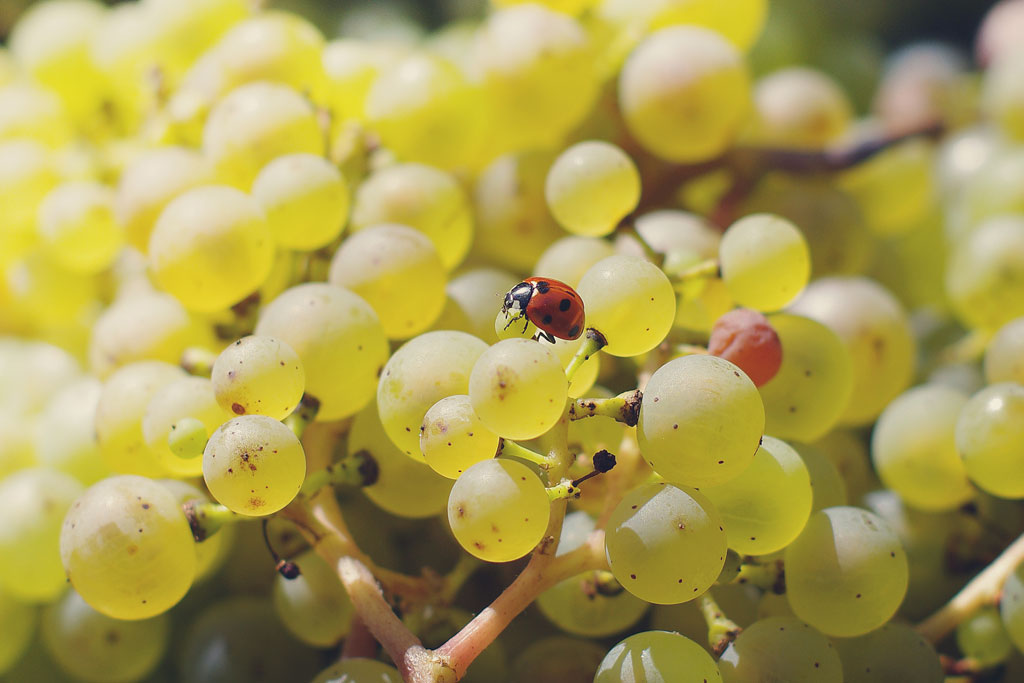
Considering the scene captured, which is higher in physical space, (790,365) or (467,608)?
(790,365)

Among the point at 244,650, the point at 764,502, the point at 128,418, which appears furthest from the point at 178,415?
the point at 764,502

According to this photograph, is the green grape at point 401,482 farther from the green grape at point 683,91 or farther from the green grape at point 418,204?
the green grape at point 683,91

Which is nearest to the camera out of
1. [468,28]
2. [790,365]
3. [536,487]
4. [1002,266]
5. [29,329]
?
[536,487]

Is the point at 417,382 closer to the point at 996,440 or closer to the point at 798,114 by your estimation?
the point at 996,440

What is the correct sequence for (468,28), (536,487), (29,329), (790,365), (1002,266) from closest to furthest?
(536,487)
(790,365)
(1002,266)
(29,329)
(468,28)

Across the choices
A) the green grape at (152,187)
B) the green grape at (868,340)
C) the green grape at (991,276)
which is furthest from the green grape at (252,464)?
the green grape at (991,276)

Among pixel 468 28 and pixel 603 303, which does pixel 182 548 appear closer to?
pixel 603 303

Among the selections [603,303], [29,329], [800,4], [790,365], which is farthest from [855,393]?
[29,329]
